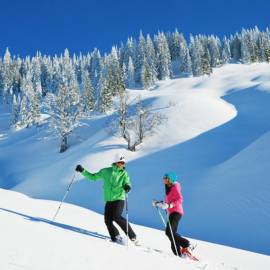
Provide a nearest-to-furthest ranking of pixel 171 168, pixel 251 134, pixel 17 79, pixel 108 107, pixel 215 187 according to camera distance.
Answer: pixel 215 187
pixel 171 168
pixel 251 134
pixel 108 107
pixel 17 79

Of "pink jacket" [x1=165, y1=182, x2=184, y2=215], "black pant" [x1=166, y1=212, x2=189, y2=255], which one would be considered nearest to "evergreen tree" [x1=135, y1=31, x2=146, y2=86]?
"pink jacket" [x1=165, y1=182, x2=184, y2=215]

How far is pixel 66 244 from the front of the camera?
7098 mm

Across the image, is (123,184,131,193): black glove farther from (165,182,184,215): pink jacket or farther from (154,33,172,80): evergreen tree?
(154,33,172,80): evergreen tree

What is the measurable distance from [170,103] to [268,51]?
81123 millimetres

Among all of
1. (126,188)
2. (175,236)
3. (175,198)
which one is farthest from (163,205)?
(126,188)

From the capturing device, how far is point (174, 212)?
9.16 metres

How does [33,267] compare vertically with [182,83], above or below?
below

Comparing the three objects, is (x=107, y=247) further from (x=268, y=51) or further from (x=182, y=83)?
(x=268, y=51)

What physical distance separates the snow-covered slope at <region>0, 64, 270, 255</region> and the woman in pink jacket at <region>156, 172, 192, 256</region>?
298 inches

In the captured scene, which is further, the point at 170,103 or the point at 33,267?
the point at 170,103

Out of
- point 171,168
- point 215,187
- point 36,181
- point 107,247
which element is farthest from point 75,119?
point 107,247

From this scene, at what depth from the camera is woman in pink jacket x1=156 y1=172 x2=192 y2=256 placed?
29.6 feet

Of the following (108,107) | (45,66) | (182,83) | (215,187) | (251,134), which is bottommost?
(215,187)

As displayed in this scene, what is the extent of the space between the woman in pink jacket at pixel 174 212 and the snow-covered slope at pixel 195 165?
7.58m
